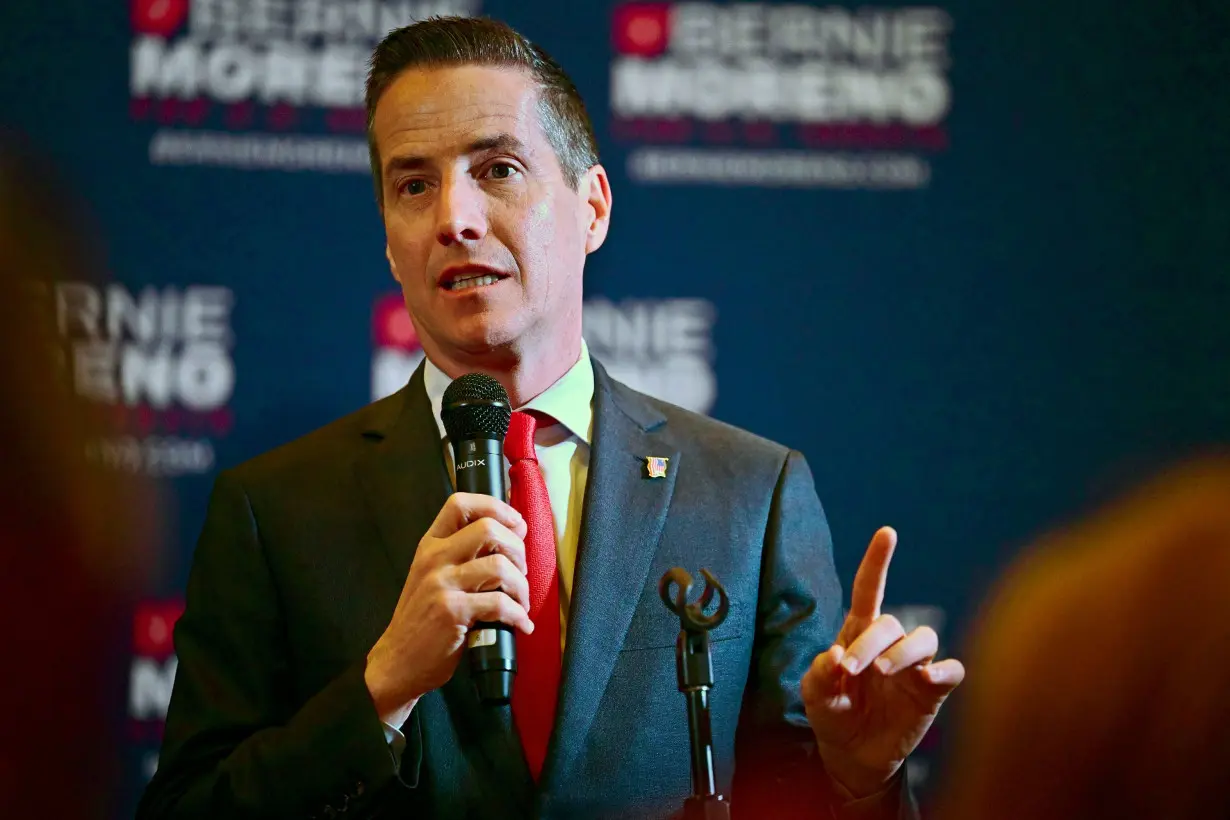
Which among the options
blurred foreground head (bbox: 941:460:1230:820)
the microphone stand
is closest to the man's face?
the microphone stand

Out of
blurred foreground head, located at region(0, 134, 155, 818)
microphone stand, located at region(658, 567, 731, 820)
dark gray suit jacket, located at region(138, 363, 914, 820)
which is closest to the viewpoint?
microphone stand, located at region(658, 567, 731, 820)

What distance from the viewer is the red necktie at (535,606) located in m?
2.20

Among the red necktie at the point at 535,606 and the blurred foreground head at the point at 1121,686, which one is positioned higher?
the blurred foreground head at the point at 1121,686

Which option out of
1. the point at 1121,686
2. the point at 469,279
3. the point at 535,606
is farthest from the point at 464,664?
the point at 1121,686

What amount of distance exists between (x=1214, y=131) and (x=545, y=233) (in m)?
1.81

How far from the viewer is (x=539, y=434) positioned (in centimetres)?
249

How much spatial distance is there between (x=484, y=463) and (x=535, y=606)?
0.47m

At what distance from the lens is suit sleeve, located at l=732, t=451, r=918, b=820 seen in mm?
2326

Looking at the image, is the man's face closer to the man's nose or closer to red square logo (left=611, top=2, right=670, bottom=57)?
the man's nose

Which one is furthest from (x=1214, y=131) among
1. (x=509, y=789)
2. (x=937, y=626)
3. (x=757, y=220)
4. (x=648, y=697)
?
(x=509, y=789)

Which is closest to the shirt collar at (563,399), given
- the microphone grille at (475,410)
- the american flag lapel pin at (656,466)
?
the american flag lapel pin at (656,466)

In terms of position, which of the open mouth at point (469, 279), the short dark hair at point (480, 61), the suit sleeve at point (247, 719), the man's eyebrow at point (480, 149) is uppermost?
the short dark hair at point (480, 61)

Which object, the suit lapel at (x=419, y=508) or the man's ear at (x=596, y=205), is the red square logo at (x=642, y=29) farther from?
the suit lapel at (x=419, y=508)

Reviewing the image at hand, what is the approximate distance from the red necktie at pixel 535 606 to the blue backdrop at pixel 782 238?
0.79 m
